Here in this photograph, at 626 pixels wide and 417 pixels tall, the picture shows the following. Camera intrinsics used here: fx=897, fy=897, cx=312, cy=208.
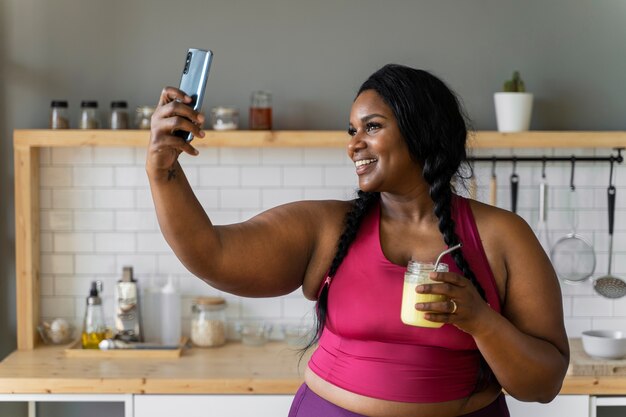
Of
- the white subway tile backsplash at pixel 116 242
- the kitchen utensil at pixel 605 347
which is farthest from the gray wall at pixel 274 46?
the kitchen utensil at pixel 605 347

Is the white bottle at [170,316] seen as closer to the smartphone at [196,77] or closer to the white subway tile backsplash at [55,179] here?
the white subway tile backsplash at [55,179]

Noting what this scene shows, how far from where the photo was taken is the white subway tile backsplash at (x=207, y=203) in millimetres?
4070

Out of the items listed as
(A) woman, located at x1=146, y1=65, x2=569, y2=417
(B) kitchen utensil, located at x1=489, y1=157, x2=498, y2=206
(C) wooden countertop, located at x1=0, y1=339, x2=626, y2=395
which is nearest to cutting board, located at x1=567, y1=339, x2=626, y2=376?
(C) wooden countertop, located at x1=0, y1=339, x2=626, y2=395

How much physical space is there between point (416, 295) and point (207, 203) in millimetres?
2406

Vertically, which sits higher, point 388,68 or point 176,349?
point 388,68

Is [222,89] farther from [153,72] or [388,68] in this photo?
[388,68]

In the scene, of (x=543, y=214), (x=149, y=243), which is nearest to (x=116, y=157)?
(x=149, y=243)

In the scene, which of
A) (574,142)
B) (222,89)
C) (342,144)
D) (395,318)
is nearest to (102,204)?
(222,89)

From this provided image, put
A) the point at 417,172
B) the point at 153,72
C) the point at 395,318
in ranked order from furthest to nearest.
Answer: the point at 153,72
the point at 417,172
the point at 395,318

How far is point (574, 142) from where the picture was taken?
386 cm

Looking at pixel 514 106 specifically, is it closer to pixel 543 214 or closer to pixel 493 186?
pixel 493 186

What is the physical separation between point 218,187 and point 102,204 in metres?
0.54

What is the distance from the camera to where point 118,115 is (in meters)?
3.91

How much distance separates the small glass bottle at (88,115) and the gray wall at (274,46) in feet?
0.39
